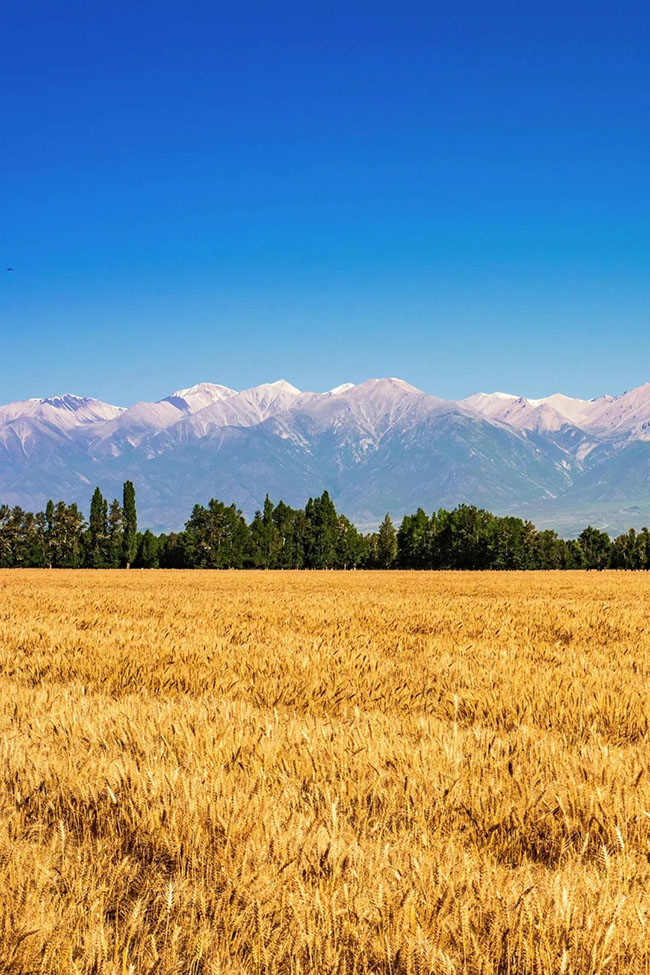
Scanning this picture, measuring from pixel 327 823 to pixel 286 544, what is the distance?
13765 cm

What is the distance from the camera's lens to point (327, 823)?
3277 mm

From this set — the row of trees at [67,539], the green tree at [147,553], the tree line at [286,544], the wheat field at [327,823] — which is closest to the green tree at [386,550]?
A: the tree line at [286,544]

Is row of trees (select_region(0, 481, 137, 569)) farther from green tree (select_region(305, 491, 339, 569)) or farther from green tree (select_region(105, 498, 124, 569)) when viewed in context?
green tree (select_region(305, 491, 339, 569))

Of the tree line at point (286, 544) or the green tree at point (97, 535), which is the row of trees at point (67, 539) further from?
the tree line at point (286, 544)

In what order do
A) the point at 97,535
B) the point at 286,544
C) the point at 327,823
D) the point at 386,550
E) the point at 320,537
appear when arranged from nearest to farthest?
the point at 327,823 < the point at 97,535 < the point at 386,550 < the point at 286,544 < the point at 320,537

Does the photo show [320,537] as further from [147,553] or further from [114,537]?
[114,537]

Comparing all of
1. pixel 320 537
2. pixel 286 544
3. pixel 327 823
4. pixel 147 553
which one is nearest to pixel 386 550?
pixel 320 537

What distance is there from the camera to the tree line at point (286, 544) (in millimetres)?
128375

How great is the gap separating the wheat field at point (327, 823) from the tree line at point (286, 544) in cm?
11786

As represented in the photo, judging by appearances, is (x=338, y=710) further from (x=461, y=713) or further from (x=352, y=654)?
(x=352, y=654)

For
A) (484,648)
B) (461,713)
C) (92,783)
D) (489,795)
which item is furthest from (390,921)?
(484,648)

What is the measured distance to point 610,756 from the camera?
4391 millimetres

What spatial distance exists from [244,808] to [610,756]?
7.77 ft

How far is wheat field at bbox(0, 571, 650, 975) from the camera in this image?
225 cm
